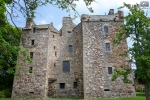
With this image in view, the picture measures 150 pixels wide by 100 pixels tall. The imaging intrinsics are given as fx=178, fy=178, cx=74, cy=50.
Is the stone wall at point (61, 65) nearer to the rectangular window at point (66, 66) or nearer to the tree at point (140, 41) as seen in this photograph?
the rectangular window at point (66, 66)

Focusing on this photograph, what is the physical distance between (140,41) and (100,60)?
931 centimetres

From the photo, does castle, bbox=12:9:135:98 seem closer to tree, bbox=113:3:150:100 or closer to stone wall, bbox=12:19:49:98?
stone wall, bbox=12:19:49:98

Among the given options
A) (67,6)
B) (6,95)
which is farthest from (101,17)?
(67,6)

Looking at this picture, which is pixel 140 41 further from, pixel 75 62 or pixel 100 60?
pixel 75 62

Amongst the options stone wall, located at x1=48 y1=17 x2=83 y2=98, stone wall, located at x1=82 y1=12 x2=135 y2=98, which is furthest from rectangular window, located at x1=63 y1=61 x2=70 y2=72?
stone wall, located at x1=82 y1=12 x2=135 y2=98

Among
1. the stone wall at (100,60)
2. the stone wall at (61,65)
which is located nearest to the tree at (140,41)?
the stone wall at (100,60)

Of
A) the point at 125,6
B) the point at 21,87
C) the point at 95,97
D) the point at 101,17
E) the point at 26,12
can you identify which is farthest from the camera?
the point at 101,17

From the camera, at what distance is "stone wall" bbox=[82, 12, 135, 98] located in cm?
2330

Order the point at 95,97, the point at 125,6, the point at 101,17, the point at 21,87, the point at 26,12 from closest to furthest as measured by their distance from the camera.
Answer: the point at 26,12, the point at 125,6, the point at 95,97, the point at 21,87, the point at 101,17

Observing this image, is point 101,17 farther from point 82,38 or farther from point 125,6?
point 125,6

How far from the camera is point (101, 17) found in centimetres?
2848

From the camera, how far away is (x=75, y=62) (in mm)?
27109

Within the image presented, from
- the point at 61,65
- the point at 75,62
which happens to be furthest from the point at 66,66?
the point at 75,62

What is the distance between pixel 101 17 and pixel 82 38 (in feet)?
17.3
